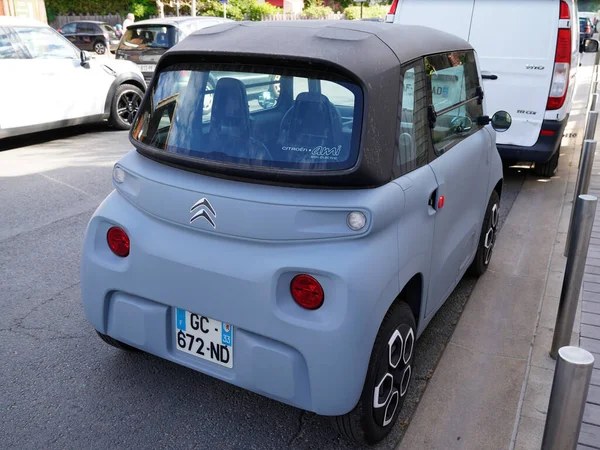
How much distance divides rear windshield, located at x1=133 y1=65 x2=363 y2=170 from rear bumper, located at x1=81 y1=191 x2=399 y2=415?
38 centimetres

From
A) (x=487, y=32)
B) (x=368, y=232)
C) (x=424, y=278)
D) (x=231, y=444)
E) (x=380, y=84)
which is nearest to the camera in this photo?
(x=368, y=232)

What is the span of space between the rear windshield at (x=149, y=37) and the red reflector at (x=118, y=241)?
31.4 feet

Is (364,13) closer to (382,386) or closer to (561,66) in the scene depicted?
(561,66)

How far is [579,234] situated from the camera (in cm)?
335

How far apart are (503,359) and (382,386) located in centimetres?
124

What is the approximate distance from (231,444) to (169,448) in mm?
280

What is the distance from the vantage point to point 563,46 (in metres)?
6.57

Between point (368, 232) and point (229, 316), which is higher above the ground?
point (368, 232)

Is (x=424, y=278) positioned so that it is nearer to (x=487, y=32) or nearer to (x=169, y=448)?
(x=169, y=448)

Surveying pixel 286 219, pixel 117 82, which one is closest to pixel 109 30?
pixel 117 82

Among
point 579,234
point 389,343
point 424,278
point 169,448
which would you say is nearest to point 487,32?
point 579,234

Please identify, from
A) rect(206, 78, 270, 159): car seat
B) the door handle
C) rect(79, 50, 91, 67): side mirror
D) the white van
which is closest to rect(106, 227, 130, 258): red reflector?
rect(206, 78, 270, 159): car seat

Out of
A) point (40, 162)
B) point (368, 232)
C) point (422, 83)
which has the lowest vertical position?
point (40, 162)

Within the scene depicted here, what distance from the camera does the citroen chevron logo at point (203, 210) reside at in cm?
263
